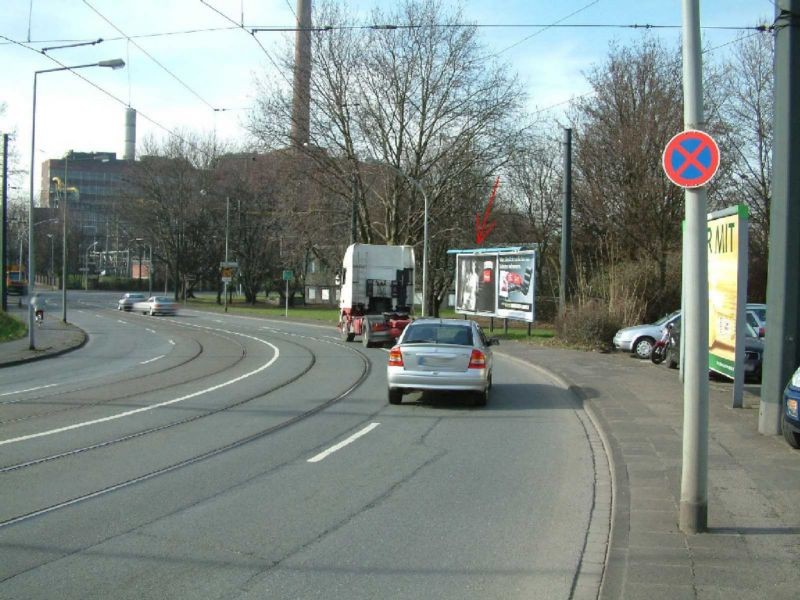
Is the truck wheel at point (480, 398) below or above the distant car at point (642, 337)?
below

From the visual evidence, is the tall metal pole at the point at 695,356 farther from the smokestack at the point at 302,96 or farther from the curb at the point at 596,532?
the smokestack at the point at 302,96

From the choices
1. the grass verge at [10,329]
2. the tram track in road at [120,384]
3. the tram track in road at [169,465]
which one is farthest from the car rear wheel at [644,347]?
the grass verge at [10,329]

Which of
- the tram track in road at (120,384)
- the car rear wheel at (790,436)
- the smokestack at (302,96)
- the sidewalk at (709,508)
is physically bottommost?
the tram track in road at (120,384)

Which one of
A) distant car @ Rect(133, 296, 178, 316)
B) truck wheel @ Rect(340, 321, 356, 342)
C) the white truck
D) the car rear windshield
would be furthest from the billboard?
distant car @ Rect(133, 296, 178, 316)

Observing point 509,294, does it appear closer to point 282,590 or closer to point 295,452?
point 295,452

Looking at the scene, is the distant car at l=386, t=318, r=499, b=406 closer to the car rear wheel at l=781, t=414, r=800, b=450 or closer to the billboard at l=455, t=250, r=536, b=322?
the car rear wheel at l=781, t=414, r=800, b=450

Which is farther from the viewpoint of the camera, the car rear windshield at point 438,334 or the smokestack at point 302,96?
the smokestack at point 302,96

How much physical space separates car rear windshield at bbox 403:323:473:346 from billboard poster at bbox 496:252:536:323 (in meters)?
15.4

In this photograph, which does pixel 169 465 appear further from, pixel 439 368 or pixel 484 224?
pixel 484 224

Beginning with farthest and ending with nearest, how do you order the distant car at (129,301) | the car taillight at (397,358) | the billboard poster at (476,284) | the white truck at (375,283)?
1. the distant car at (129,301)
2. the billboard poster at (476,284)
3. the white truck at (375,283)
4. the car taillight at (397,358)

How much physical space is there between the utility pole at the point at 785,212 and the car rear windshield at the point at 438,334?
509 centimetres

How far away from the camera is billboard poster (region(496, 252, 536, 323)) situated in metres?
29.5

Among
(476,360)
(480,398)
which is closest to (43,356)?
(480,398)

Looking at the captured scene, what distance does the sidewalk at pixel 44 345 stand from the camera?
929 inches
